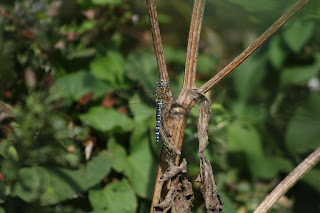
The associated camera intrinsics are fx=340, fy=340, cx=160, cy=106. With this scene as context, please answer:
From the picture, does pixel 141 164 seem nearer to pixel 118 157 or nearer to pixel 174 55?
pixel 118 157

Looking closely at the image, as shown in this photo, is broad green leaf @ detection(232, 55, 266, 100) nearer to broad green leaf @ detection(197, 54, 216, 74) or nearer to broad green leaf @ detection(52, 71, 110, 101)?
broad green leaf @ detection(197, 54, 216, 74)

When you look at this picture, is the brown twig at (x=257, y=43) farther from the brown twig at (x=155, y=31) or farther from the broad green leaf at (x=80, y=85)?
the broad green leaf at (x=80, y=85)

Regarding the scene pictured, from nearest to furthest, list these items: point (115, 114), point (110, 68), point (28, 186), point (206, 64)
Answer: point (28, 186) → point (115, 114) → point (110, 68) → point (206, 64)

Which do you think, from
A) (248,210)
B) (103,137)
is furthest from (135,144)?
(248,210)

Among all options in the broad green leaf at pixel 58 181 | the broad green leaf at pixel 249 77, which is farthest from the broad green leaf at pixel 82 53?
the broad green leaf at pixel 249 77

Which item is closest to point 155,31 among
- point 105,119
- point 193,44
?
point 193,44

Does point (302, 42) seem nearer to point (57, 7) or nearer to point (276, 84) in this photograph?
point (276, 84)
